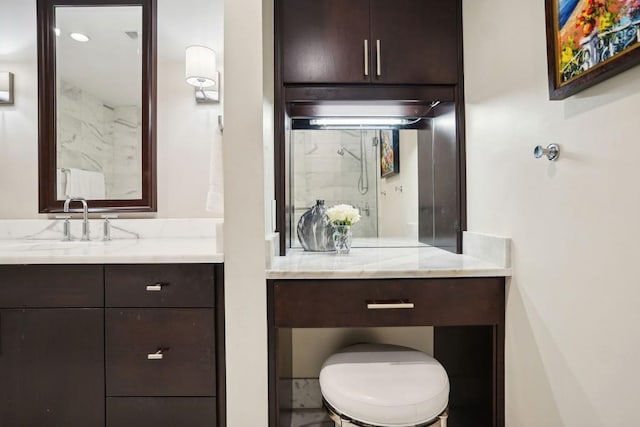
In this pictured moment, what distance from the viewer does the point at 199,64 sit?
1.84 m

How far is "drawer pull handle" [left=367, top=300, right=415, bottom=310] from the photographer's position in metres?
1.26

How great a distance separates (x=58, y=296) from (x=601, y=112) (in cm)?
Result: 184

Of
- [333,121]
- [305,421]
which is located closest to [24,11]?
[333,121]

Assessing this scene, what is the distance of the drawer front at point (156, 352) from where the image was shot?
51.0 inches

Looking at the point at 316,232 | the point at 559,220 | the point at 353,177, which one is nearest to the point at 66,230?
the point at 316,232

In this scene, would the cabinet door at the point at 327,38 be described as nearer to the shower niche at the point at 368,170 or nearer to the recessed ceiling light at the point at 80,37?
the shower niche at the point at 368,170

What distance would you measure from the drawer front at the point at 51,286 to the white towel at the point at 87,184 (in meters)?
0.70

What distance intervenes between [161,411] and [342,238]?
1.02 metres

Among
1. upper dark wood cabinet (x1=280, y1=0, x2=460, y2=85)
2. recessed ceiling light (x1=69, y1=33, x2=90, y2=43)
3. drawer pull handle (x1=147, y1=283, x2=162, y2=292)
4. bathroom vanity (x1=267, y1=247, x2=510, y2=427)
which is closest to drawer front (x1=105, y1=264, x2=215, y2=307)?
drawer pull handle (x1=147, y1=283, x2=162, y2=292)

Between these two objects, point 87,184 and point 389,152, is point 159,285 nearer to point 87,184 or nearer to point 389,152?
point 87,184

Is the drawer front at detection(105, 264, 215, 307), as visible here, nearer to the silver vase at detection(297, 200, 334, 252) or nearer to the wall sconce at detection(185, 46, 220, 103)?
the silver vase at detection(297, 200, 334, 252)

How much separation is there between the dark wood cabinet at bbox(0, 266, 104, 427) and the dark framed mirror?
2.19 feet

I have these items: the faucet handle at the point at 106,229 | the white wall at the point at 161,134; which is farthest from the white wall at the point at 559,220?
the faucet handle at the point at 106,229

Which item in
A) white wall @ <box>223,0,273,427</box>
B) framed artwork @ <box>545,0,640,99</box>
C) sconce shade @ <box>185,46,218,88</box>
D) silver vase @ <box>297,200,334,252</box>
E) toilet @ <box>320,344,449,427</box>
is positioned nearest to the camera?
framed artwork @ <box>545,0,640,99</box>
